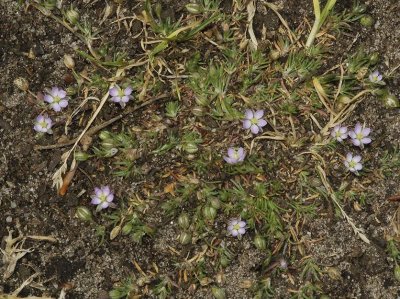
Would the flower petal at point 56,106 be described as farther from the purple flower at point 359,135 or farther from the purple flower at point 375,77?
the purple flower at point 375,77

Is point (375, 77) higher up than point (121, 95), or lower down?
lower down

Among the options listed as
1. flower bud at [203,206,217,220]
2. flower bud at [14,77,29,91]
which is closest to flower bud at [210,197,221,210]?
flower bud at [203,206,217,220]

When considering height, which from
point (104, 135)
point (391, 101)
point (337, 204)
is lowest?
point (337, 204)

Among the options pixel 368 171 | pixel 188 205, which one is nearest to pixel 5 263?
pixel 188 205

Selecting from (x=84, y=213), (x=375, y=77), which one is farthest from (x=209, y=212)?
(x=375, y=77)

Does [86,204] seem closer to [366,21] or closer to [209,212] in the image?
[209,212]
